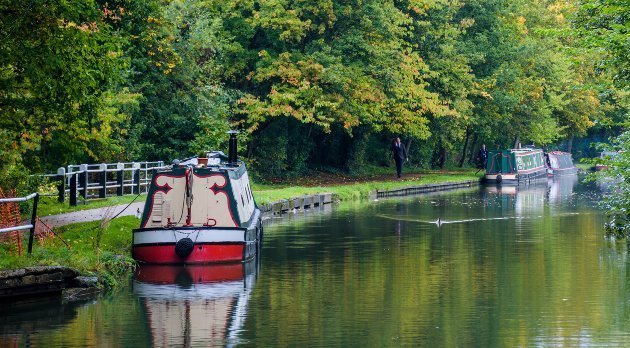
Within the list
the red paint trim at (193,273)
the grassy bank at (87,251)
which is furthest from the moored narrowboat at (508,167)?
the red paint trim at (193,273)

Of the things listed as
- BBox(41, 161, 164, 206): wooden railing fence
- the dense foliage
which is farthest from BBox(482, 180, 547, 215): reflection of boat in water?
BBox(41, 161, 164, 206): wooden railing fence

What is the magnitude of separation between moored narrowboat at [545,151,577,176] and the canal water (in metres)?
49.9

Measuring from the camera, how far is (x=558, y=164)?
3329 inches

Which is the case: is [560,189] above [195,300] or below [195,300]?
above

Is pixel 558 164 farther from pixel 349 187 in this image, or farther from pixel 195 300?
pixel 195 300

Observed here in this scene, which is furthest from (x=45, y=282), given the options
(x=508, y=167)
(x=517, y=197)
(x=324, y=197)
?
(x=508, y=167)

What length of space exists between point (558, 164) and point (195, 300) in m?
67.9

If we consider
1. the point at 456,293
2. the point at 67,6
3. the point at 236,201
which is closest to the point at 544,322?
the point at 456,293

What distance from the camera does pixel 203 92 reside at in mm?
44594

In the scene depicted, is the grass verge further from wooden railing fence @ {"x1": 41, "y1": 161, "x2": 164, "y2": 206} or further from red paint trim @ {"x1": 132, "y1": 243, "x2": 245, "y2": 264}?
red paint trim @ {"x1": 132, "y1": 243, "x2": 245, "y2": 264}

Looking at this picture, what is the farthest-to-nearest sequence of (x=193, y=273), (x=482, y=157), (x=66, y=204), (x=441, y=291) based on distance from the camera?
1. (x=482, y=157)
2. (x=66, y=204)
3. (x=193, y=273)
4. (x=441, y=291)

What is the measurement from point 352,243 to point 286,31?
21.0 meters

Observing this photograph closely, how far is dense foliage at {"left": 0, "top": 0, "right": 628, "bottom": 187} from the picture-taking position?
2453 centimetres

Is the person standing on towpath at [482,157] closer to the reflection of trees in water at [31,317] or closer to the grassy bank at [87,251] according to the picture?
the grassy bank at [87,251]
